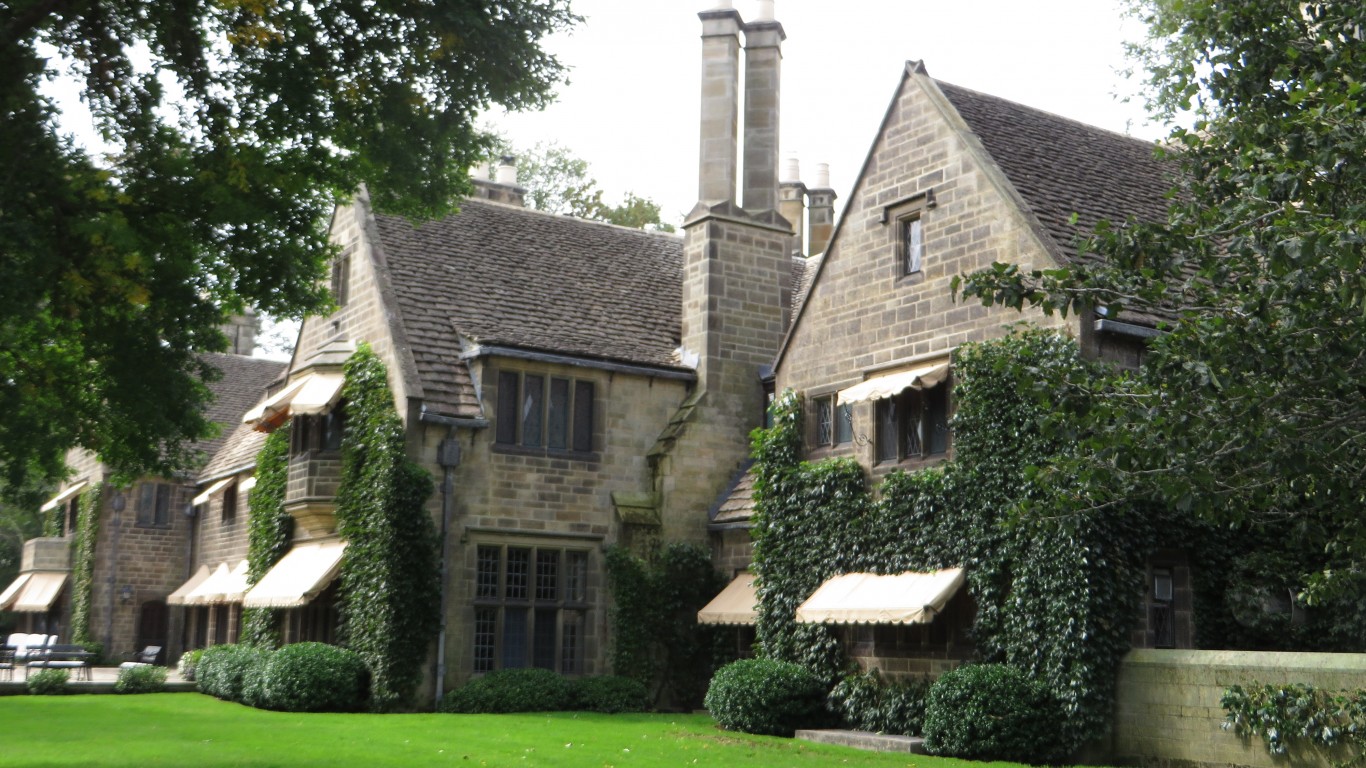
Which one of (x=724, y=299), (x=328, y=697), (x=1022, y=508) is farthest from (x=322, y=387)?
(x=1022, y=508)

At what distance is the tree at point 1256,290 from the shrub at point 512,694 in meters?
12.2

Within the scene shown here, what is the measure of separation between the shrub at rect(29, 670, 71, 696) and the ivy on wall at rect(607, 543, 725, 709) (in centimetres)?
1158

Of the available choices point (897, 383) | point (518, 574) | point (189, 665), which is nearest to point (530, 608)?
point (518, 574)

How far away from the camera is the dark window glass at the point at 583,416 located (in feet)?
85.1

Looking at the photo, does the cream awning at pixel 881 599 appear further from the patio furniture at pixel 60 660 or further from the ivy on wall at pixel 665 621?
the patio furniture at pixel 60 660

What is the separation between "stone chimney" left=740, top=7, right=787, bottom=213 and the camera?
2748 cm

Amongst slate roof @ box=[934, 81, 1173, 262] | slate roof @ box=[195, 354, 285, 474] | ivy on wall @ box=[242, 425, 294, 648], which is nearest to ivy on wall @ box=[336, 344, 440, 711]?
ivy on wall @ box=[242, 425, 294, 648]

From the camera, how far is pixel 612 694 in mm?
24125

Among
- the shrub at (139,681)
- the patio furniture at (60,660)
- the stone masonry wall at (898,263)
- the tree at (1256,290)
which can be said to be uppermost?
the stone masonry wall at (898,263)

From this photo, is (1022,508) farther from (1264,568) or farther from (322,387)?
(322,387)

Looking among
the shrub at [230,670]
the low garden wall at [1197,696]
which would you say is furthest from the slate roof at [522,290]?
the low garden wall at [1197,696]

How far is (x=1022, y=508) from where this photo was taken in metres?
13.4

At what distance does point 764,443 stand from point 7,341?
11237 mm

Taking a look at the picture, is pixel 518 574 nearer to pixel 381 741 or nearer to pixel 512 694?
pixel 512 694
